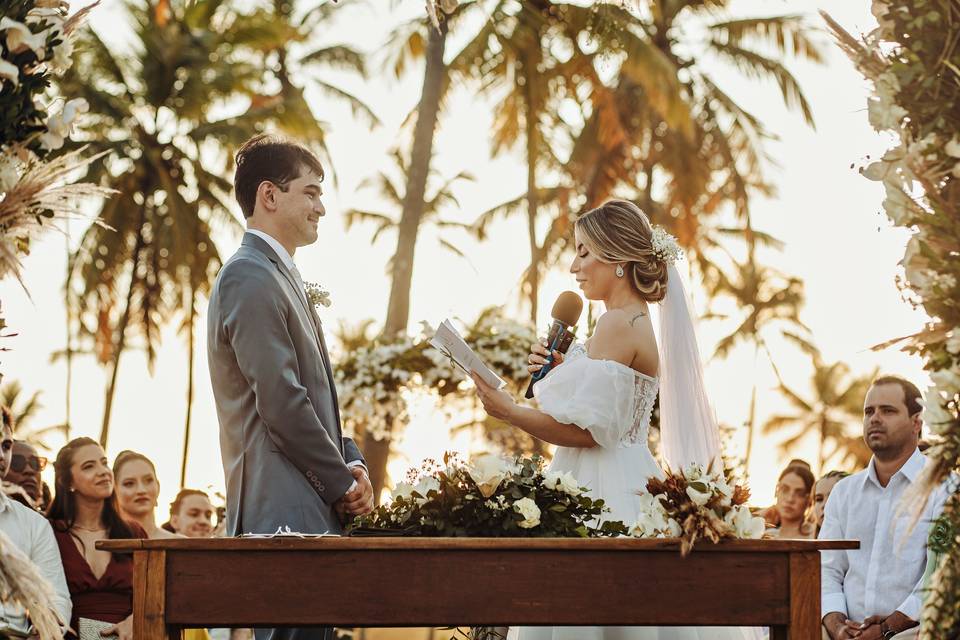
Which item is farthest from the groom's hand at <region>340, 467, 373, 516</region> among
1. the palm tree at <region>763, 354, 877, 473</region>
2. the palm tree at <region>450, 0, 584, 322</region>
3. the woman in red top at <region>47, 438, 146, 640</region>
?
the palm tree at <region>763, 354, 877, 473</region>

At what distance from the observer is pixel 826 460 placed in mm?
44812

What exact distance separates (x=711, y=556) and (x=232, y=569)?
53.8 inches

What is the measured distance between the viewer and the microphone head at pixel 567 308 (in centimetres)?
525

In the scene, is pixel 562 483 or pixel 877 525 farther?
pixel 877 525

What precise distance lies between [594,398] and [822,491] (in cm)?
351

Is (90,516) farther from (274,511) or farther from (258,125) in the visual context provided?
(258,125)

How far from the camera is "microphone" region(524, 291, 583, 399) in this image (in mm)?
5148

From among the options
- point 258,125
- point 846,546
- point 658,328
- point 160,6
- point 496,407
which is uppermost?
point 160,6

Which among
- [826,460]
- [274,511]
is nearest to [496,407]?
[274,511]

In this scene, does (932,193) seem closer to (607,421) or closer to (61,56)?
(607,421)

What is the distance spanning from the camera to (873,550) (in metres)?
6.22

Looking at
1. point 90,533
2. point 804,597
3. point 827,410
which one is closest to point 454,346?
point 804,597

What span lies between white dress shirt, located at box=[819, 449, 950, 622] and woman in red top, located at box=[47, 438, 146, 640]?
3.50 metres

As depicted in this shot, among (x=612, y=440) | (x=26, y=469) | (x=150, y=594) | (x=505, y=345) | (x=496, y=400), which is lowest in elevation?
(x=150, y=594)
